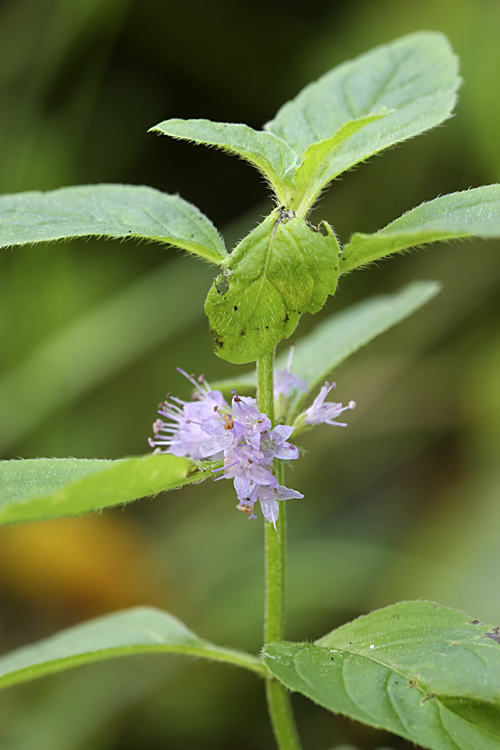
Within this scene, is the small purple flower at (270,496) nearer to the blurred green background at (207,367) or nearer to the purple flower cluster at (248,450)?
the purple flower cluster at (248,450)

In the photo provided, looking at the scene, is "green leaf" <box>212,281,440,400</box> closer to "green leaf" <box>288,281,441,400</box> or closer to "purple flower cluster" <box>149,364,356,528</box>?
"green leaf" <box>288,281,441,400</box>

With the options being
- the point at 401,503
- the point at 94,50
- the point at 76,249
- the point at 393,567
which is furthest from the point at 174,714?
the point at 94,50

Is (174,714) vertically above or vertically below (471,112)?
below

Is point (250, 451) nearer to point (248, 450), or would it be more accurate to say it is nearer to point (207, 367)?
point (248, 450)

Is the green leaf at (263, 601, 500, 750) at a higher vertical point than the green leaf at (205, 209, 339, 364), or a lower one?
lower

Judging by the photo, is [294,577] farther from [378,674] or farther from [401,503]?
[378,674]

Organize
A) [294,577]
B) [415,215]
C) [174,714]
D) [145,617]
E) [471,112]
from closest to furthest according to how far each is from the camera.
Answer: [415,215]
[145,617]
[174,714]
[294,577]
[471,112]

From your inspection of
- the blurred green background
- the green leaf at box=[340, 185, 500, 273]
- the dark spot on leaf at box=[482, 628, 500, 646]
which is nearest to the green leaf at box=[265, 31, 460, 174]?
the green leaf at box=[340, 185, 500, 273]
